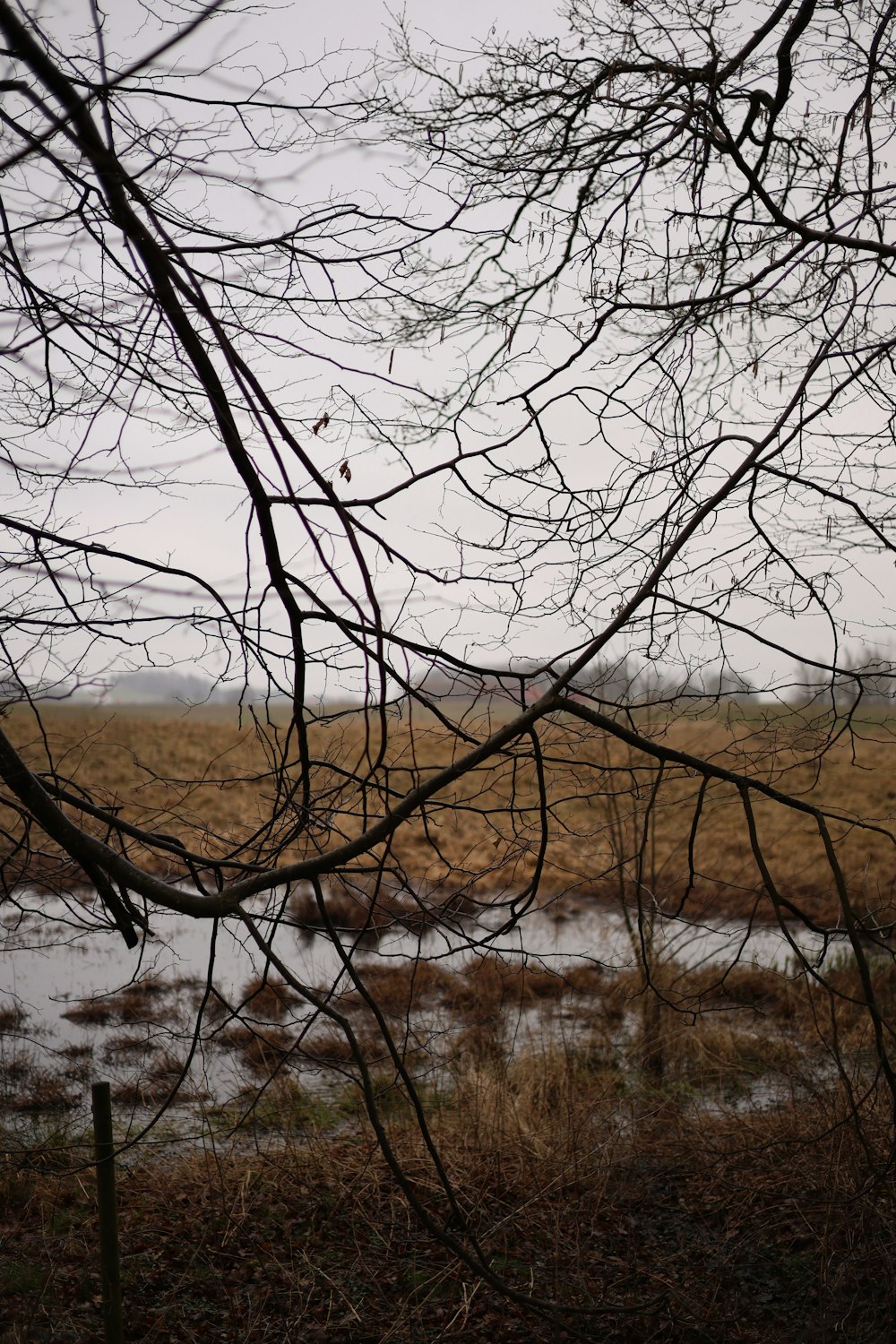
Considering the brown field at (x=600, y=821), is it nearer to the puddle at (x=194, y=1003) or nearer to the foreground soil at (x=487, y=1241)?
the puddle at (x=194, y=1003)

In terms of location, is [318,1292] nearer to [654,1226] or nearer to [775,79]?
[654,1226]

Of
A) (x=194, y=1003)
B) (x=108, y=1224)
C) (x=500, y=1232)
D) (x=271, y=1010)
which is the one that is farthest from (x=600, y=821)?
(x=194, y=1003)

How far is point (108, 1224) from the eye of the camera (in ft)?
8.93

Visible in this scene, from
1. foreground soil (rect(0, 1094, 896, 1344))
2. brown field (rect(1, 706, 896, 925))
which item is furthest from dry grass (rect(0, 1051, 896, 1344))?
brown field (rect(1, 706, 896, 925))

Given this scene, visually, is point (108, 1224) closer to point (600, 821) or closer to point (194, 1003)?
point (600, 821)

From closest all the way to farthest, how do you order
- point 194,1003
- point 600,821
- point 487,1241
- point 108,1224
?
point 108,1224 → point 487,1241 → point 600,821 → point 194,1003

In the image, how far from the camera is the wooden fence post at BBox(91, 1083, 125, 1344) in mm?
2625

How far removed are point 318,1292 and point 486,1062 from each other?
1.82 metres

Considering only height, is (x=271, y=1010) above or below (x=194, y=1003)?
below

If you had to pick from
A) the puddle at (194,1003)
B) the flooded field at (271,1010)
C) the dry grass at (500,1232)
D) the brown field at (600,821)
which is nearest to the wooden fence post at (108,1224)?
the dry grass at (500,1232)

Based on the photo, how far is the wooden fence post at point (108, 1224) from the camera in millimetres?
2625

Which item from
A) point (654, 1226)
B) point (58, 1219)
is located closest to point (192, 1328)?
point (58, 1219)

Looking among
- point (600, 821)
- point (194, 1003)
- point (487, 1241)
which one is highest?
point (600, 821)

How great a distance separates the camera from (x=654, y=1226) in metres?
4.19
